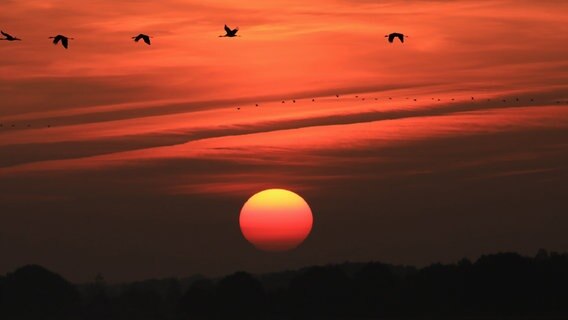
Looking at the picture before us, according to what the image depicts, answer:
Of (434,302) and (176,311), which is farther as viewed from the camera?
(176,311)

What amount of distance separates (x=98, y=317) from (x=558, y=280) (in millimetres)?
56759

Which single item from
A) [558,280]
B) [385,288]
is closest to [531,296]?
[558,280]

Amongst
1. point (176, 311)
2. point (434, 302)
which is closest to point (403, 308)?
point (434, 302)

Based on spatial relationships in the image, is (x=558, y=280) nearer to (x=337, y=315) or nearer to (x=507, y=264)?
(x=507, y=264)

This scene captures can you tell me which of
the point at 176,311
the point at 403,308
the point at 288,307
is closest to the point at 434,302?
the point at 403,308

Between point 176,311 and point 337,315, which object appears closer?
point 337,315

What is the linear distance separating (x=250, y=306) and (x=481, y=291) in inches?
1076

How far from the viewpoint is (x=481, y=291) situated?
18862cm

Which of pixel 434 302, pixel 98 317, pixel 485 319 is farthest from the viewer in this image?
pixel 98 317

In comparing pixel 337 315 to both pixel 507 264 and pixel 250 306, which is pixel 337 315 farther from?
pixel 507 264

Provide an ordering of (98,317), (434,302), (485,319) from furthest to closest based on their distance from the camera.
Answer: (98,317)
(434,302)
(485,319)

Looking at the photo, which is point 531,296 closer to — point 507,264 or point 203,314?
point 507,264

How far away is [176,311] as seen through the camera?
199625mm

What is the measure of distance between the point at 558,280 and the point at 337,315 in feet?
86.9
